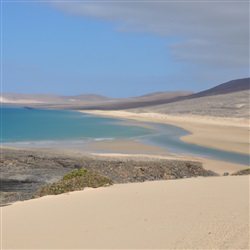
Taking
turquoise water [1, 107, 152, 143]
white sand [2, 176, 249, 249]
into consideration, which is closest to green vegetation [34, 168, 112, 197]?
white sand [2, 176, 249, 249]

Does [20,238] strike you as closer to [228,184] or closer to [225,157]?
[228,184]

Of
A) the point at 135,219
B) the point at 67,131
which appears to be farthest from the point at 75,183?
the point at 67,131

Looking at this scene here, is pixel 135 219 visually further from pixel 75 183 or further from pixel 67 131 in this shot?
pixel 67 131

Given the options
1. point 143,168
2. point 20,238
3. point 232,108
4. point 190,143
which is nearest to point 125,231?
point 20,238

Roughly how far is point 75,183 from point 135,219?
364 cm

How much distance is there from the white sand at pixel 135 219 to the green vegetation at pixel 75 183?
1.90 feet

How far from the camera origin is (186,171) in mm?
17203

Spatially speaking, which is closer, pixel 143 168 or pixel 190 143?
pixel 143 168

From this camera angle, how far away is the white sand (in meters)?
6.93

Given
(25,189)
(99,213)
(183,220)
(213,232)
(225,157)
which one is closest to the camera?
(213,232)

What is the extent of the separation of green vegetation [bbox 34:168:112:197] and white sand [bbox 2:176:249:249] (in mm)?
579

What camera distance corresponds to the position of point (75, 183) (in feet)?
37.9

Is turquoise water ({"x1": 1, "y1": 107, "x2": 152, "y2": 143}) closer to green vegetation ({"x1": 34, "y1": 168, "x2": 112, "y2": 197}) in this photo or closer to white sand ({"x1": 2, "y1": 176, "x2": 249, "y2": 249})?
green vegetation ({"x1": 34, "y1": 168, "x2": 112, "y2": 197})

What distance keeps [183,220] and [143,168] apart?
31.0ft
